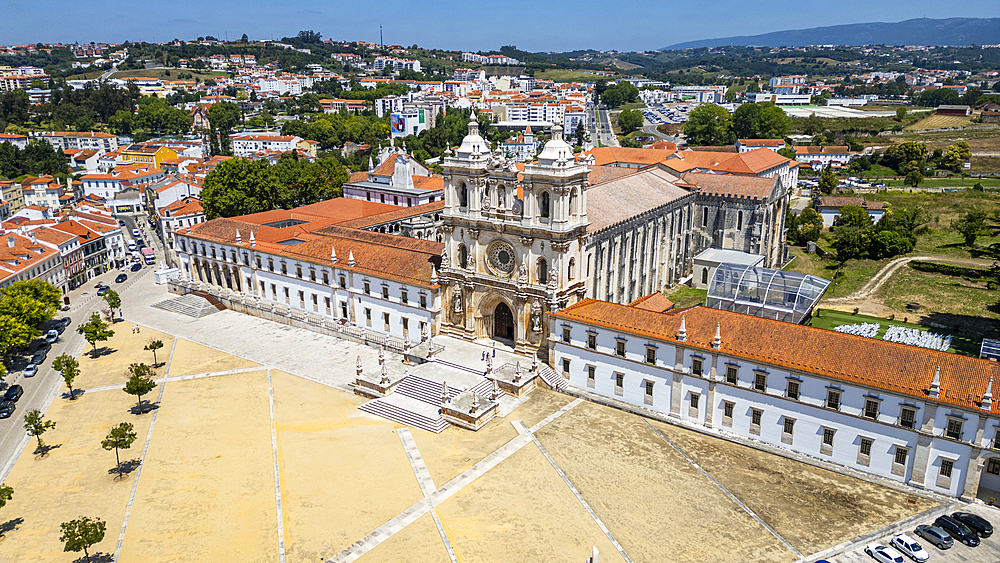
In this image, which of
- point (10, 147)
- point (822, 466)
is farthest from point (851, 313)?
point (10, 147)

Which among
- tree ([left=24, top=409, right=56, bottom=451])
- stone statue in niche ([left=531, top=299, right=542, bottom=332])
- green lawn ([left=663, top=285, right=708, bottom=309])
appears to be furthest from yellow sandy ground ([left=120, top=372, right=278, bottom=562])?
green lawn ([left=663, top=285, right=708, bottom=309])

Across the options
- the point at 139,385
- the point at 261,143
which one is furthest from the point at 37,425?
the point at 261,143

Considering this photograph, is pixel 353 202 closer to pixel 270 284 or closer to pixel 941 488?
pixel 270 284

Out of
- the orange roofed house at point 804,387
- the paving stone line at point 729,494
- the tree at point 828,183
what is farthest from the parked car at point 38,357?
the tree at point 828,183

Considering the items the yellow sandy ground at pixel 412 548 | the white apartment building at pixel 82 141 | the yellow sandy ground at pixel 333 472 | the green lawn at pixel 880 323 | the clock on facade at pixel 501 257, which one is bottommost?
the yellow sandy ground at pixel 412 548

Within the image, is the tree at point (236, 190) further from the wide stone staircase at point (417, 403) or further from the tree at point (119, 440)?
the tree at point (119, 440)

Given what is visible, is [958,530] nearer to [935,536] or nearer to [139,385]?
[935,536]

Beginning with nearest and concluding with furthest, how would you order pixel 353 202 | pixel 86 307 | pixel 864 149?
pixel 86 307 → pixel 353 202 → pixel 864 149
